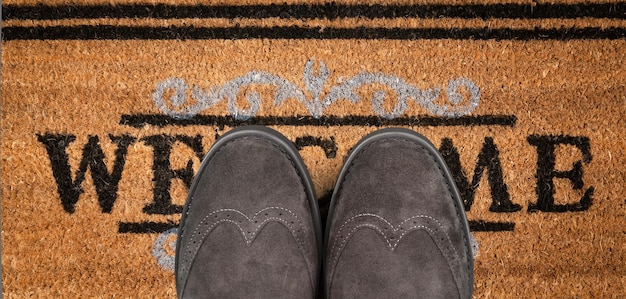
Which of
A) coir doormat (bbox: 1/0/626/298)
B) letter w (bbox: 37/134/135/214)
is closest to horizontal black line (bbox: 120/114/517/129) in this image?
coir doormat (bbox: 1/0/626/298)

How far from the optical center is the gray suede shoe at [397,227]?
2.84 ft

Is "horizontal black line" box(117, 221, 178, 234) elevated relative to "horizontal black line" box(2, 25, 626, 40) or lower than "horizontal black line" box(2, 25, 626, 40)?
lower

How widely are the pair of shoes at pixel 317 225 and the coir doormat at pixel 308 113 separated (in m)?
0.06

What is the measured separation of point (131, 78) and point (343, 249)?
50 centimetres

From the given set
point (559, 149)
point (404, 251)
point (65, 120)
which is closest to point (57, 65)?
point (65, 120)

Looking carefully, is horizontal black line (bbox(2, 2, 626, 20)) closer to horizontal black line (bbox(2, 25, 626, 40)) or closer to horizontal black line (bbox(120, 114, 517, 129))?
horizontal black line (bbox(2, 25, 626, 40))

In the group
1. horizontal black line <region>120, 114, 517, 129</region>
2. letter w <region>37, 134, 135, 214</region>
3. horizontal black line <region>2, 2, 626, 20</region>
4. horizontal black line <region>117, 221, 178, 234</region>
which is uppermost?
horizontal black line <region>2, 2, 626, 20</region>

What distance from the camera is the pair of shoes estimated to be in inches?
34.1

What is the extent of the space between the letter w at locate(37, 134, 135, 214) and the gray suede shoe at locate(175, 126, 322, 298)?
16 cm

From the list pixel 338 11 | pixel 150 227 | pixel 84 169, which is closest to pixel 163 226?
pixel 150 227

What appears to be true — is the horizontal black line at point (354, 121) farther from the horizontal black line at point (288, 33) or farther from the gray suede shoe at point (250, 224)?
the horizontal black line at point (288, 33)

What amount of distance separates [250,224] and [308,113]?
9.1 inches

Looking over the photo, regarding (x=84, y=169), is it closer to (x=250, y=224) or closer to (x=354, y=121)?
(x=250, y=224)

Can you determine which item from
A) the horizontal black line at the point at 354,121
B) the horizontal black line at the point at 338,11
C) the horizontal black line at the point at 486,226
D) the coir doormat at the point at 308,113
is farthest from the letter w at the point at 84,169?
the horizontal black line at the point at 486,226
